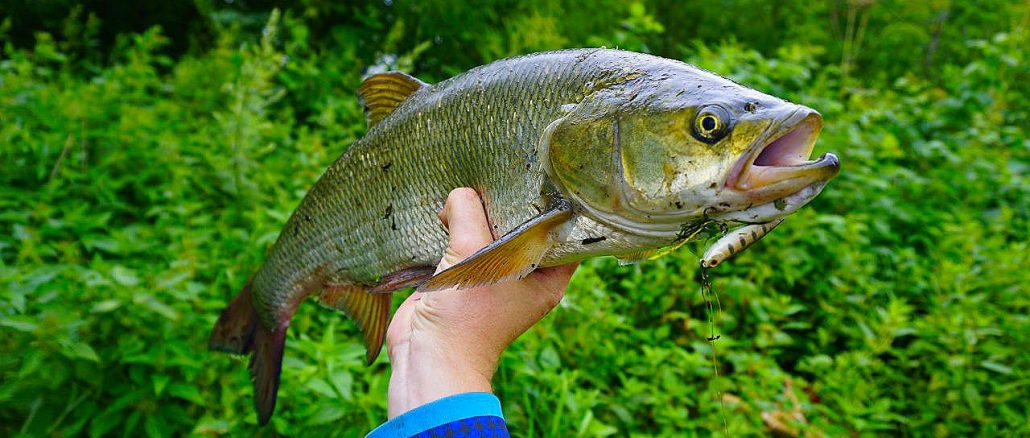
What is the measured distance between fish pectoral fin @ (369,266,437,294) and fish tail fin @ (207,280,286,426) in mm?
553

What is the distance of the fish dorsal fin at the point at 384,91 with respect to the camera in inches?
72.5

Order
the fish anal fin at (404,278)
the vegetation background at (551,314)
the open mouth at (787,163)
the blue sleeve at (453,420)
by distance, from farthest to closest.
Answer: the vegetation background at (551,314), the fish anal fin at (404,278), the blue sleeve at (453,420), the open mouth at (787,163)

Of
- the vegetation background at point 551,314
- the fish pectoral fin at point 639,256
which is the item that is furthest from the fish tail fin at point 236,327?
the fish pectoral fin at point 639,256

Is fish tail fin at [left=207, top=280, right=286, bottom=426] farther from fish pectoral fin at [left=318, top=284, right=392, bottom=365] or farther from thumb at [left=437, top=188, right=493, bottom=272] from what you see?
thumb at [left=437, top=188, right=493, bottom=272]

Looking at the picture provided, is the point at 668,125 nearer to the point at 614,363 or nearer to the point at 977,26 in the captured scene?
the point at 614,363

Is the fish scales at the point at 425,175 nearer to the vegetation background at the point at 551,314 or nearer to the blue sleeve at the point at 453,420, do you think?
the blue sleeve at the point at 453,420

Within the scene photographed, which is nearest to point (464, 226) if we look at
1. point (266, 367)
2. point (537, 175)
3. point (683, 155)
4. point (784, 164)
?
point (537, 175)

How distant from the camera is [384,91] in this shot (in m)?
1.87

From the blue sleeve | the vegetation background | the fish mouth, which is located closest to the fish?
the fish mouth

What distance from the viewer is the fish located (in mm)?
1118

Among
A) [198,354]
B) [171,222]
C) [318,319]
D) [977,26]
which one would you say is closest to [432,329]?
[198,354]

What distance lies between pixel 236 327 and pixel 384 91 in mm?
904

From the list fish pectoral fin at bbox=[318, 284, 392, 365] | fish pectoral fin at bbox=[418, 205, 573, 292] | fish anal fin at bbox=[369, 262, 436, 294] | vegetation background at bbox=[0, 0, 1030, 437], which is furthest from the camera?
vegetation background at bbox=[0, 0, 1030, 437]

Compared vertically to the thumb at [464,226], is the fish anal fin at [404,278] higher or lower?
lower
